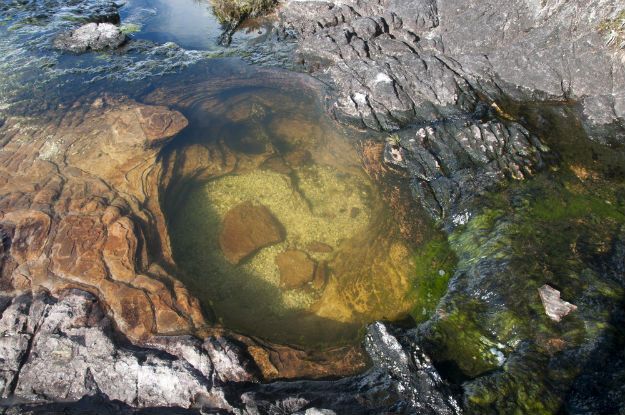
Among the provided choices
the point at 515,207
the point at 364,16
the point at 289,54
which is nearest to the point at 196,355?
the point at 515,207

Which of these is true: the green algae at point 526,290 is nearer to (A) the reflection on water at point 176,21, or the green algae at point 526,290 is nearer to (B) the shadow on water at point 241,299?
(B) the shadow on water at point 241,299

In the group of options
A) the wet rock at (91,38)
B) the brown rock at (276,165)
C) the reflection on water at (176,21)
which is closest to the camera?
the brown rock at (276,165)

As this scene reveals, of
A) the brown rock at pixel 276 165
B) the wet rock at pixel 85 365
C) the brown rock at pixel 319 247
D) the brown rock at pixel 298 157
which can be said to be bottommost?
the wet rock at pixel 85 365

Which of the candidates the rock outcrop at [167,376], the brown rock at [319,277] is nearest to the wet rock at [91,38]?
the rock outcrop at [167,376]

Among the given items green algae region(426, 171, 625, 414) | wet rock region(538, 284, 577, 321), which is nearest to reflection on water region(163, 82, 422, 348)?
green algae region(426, 171, 625, 414)

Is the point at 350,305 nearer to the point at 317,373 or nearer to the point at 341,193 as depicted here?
the point at 317,373

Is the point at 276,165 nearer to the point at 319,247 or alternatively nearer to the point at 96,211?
the point at 319,247

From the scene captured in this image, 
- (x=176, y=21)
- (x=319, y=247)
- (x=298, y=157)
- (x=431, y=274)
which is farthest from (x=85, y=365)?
(x=176, y=21)
